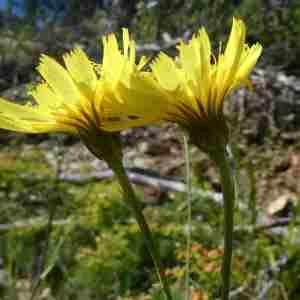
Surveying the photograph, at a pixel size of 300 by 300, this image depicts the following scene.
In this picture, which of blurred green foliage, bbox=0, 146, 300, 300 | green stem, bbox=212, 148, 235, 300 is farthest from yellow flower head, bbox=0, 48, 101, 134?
blurred green foliage, bbox=0, 146, 300, 300

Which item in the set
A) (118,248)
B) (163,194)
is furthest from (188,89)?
(163,194)

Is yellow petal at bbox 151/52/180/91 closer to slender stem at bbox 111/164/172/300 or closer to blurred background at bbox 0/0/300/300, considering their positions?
slender stem at bbox 111/164/172/300

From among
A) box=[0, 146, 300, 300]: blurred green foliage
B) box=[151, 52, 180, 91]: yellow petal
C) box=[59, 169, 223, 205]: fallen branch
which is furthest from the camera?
box=[59, 169, 223, 205]: fallen branch

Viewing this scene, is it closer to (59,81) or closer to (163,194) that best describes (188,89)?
(59,81)

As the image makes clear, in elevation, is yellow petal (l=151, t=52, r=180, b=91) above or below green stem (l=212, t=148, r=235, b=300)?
above

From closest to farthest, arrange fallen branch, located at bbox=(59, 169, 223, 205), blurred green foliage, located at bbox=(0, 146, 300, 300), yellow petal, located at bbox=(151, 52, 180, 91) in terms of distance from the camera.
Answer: yellow petal, located at bbox=(151, 52, 180, 91) < blurred green foliage, located at bbox=(0, 146, 300, 300) < fallen branch, located at bbox=(59, 169, 223, 205)

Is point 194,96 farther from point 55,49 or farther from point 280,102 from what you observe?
point 55,49

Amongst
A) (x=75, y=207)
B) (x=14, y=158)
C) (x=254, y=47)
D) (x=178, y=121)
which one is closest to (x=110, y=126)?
(x=178, y=121)

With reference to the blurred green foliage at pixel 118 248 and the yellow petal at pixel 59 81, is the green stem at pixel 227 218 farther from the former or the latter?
the blurred green foliage at pixel 118 248
